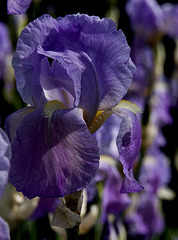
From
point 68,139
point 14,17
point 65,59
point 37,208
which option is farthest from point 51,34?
A: point 14,17

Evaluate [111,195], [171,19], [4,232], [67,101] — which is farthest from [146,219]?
[4,232]

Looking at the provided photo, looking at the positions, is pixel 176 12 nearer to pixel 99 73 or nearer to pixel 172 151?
pixel 172 151

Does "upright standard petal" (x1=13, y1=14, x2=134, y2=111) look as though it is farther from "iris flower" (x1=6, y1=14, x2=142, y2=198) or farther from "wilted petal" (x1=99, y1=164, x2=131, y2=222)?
"wilted petal" (x1=99, y1=164, x2=131, y2=222)

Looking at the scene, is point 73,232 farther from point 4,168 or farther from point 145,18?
point 145,18

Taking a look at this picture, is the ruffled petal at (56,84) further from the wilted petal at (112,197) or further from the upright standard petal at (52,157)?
the wilted petal at (112,197)

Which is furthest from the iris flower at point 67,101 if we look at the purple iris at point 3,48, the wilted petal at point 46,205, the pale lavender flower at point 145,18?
the purple iris at point 3,48
